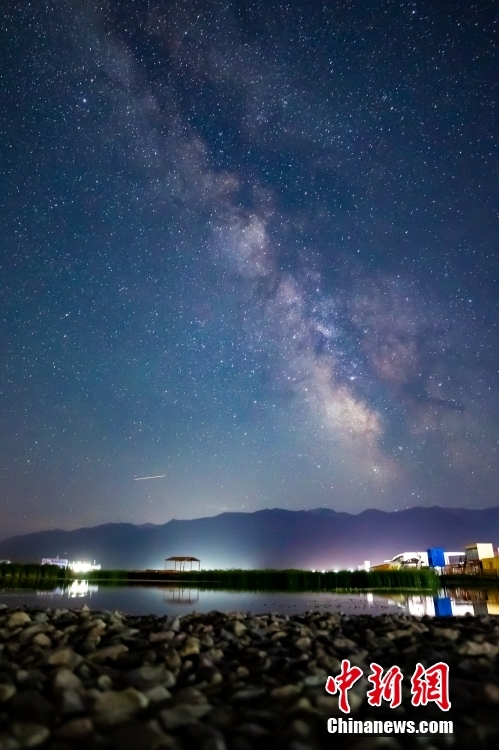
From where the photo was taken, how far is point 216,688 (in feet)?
11.7

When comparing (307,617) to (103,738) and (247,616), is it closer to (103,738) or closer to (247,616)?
(247,616)

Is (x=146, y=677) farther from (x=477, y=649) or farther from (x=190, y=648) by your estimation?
(x=477, y=649)

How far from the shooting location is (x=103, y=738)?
8.43 feet

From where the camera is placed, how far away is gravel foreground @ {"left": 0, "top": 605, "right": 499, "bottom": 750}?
2629 mm

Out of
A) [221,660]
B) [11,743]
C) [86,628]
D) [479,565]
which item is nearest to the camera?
[11,743]

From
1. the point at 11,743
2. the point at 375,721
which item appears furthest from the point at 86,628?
the point at 375,721

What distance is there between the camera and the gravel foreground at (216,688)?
8.63ft

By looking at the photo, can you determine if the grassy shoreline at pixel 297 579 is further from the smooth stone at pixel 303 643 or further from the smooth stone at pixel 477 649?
the smooth stone at pixel 477 649

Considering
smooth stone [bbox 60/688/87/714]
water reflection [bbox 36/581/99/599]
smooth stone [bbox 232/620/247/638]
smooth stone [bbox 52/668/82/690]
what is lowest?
water reflection [bbox 36/581/99/599]

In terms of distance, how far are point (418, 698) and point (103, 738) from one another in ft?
7.40

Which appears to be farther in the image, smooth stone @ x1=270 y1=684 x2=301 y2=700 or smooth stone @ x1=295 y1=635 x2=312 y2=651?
smooth stone @ x1=295 y1=635 x2=312 y2=651

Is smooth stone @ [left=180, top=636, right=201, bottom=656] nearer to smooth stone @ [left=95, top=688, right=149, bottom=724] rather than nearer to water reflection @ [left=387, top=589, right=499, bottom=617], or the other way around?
smooth stone @ [left=95, top=688, right=149, bottom=724]

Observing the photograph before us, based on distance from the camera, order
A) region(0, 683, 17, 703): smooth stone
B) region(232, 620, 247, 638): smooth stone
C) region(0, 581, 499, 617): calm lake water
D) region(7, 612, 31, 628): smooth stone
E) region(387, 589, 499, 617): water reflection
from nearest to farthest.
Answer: region(0, 683, 17, 703): smooth stone → region(232, 620, 247, 638): smooth stone → region(7, 612, 31, 628): smooth stone → region(387, 589, 499, 617): water reflection → region(0, 581, 499, 617): calm lake water

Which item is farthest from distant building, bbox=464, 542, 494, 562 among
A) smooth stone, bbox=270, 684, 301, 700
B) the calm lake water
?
smooth stone, bbox=270, 684, 301, 700
